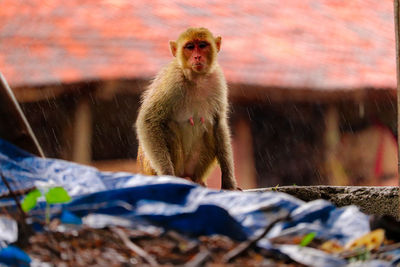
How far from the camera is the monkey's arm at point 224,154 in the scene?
4.55 meters

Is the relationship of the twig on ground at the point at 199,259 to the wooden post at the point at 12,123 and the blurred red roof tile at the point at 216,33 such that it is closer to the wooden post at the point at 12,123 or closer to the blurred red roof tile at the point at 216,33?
the wooden post at the point at 12,123

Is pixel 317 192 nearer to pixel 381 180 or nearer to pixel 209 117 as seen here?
pixel 209 117

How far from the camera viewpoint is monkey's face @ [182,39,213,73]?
4.41 meters

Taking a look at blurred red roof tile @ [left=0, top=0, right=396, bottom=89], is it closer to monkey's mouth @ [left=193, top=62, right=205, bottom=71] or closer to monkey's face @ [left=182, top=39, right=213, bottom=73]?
monkey's face @ [left=182, top=39, right=213, bottom=73]

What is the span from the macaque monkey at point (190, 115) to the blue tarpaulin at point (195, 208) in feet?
7.58

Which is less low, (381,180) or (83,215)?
(83,215)

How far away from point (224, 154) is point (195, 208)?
273 centimetres

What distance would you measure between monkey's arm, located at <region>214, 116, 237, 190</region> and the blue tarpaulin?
248 centimetres

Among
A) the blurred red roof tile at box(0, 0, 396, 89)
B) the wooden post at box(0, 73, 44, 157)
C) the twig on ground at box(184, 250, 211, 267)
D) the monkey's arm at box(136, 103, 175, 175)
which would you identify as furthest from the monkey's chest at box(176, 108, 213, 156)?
the blurred red roof tile at box(0, 0, 396, 89)

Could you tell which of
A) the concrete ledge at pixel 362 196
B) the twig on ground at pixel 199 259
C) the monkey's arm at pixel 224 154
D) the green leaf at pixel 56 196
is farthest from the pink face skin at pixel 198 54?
the twig on ground at pixel 199 259

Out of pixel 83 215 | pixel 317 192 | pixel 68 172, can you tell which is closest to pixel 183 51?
pixel 317 192

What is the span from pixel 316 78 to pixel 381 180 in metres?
2.53

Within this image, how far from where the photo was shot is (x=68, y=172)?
215 centimetres

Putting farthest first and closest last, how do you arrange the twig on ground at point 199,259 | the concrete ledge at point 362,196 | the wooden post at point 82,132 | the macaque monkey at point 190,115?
1. the wooden post at point 82,132
2. the macaque monkey at point 190,115
3. the concrete ledge at point 362,196
4. the twig on ground at point 199,259
